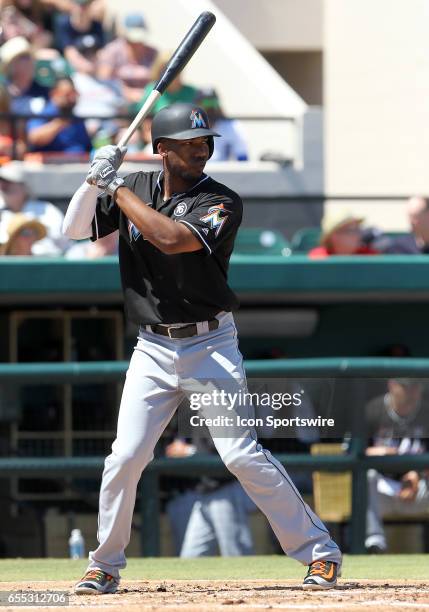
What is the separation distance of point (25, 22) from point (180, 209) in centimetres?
777

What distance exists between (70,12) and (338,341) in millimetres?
4714

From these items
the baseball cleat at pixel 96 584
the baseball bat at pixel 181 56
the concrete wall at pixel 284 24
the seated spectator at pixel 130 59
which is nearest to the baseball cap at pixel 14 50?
the seated spectator at pixel 130 59

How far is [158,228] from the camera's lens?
4.70 m

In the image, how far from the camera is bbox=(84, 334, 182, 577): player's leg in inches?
193

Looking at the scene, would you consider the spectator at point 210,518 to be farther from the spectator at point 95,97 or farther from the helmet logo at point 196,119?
the spectator at point 95,97

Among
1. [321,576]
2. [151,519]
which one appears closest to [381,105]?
[151,519]

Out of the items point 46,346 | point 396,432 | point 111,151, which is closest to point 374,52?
point 46,346

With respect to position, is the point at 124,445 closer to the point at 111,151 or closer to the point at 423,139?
the point at 111,151

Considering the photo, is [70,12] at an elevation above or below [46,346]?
above

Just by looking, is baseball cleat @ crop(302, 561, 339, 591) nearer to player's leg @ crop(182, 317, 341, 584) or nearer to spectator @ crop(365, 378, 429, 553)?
player's leg @ crop(182, 317, 341, 584)

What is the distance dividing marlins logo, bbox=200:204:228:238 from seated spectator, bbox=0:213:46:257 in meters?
4.13

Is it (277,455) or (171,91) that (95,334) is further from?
(171,91)

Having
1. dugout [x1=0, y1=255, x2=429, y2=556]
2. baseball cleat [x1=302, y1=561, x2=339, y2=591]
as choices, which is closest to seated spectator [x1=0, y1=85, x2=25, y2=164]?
dugout [x1=0, y1=255, x2=429, y2=556]

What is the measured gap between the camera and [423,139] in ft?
41.0
